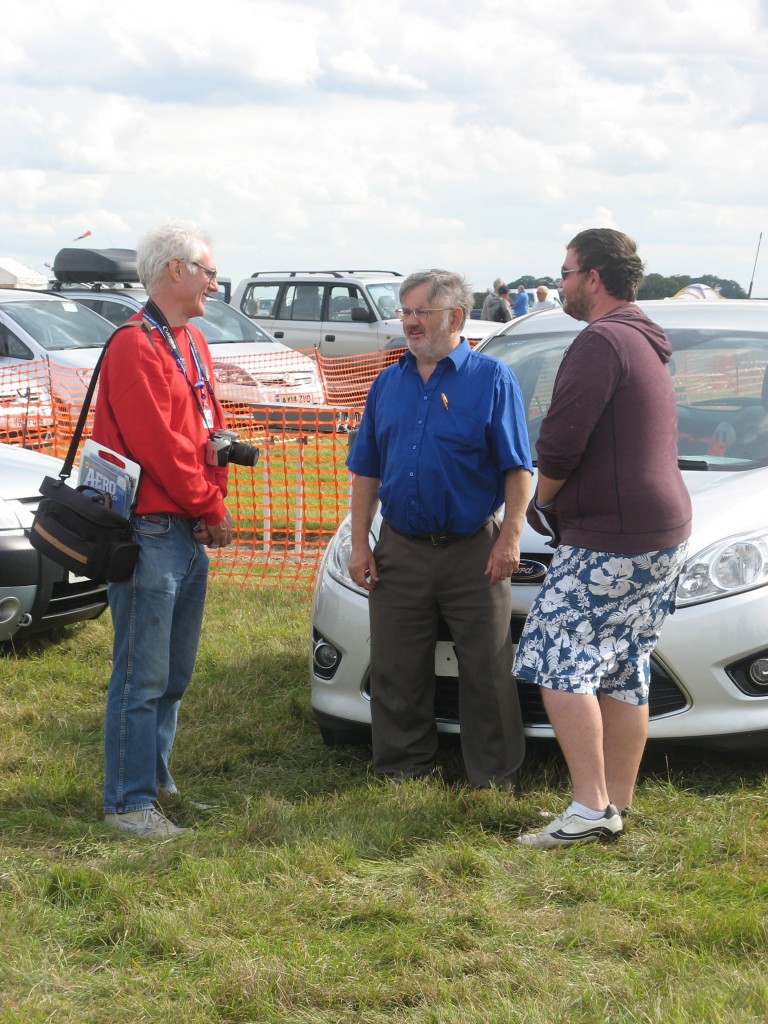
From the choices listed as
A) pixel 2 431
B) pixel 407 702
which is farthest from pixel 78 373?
pixel 407 702

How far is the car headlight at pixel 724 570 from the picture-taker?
412 centimetres

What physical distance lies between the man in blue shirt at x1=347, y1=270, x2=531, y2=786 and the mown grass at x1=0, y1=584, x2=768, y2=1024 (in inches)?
8.1

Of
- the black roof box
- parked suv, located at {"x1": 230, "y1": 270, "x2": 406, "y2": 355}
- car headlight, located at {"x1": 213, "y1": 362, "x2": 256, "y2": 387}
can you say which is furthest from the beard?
parked suv, located at {"x1": 230, "y1": 270, "x2": 406, "y2": 355}

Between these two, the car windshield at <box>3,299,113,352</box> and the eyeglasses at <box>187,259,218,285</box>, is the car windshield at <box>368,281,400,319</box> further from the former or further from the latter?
the eyeglasses at <box>187,259,218,285</box>

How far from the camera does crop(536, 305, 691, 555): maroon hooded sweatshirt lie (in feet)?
11.9

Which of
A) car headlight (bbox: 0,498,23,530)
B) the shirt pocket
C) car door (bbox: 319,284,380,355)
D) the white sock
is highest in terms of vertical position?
the shirt pocket

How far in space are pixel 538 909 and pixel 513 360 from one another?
116 inches

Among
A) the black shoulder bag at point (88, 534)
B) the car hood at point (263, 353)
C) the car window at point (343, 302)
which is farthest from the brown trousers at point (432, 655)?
the car window at point (343, 302)

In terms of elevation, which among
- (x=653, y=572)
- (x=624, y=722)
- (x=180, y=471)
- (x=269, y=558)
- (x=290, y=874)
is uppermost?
(x=180, y=471)

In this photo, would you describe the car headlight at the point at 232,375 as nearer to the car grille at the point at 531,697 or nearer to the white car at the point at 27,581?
the white car at the point at 27,581

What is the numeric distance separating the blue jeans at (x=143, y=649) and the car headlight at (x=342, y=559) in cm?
67

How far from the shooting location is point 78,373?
40.7 ft

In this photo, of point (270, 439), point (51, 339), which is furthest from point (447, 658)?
point (51, 339)

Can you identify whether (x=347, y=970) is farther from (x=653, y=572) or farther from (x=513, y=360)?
(x=513, y=360)
